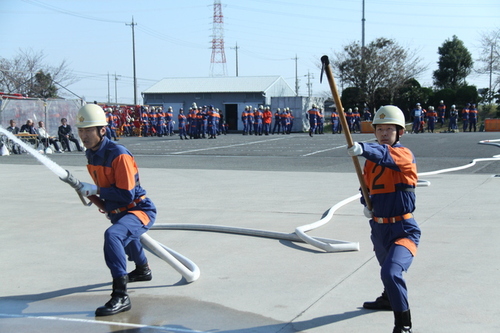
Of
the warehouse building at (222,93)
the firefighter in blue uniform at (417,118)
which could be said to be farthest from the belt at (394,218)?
the warehouse building at (222,93)

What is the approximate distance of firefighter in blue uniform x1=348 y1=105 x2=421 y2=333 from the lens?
12.7 feet

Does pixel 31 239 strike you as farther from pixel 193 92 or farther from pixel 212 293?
pixel 193 92

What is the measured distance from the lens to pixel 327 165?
1677 centimetres

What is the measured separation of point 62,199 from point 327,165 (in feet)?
27.3

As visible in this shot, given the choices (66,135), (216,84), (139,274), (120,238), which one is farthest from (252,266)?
(216,84)

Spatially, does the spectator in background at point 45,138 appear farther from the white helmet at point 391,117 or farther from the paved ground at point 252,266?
the white helmet at point 391,117

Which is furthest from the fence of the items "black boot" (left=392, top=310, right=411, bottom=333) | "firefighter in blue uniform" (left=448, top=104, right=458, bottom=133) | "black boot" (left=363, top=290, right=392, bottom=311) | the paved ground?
"black boot" (left=392, top=310, right=411, bottom=333)

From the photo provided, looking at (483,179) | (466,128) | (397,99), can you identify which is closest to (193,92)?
(397,99)

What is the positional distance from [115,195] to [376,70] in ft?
141

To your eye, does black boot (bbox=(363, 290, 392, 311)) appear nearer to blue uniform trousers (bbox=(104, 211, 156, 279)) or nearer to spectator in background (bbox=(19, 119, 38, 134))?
blue uniform trousers (bbox=(104, 211, 156, 279))

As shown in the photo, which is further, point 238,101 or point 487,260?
point 238,101

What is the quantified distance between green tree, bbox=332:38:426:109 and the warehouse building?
798 centimetres

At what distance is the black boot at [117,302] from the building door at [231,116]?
45841 mm

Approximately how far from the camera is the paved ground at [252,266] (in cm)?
445
